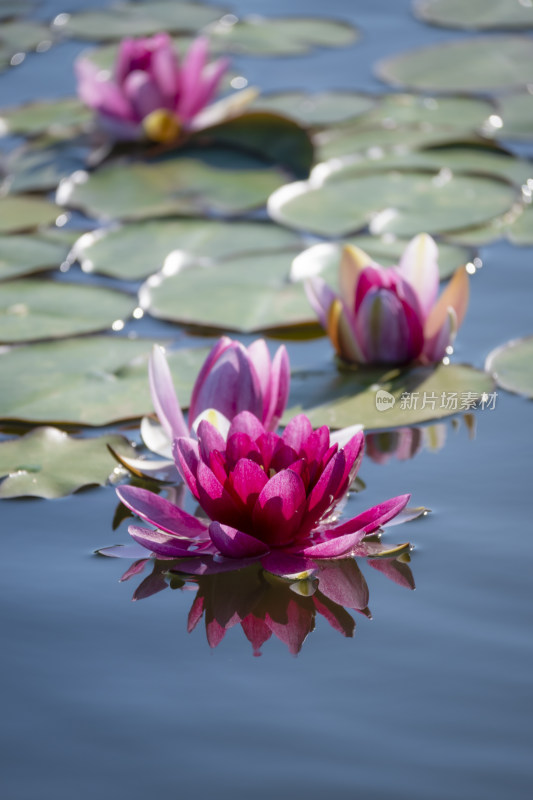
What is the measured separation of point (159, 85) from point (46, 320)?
4.42 feet

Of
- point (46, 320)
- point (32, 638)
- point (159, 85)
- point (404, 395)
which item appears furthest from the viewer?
point (159, 85)

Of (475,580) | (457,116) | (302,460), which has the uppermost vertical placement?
(302,460)

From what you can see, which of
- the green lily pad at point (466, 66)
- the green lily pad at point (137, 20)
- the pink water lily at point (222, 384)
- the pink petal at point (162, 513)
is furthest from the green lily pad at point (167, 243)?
the green lily pad at point (137, 20)

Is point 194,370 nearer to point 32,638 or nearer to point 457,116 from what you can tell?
point 32,638

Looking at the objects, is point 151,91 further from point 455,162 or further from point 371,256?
point 371,256

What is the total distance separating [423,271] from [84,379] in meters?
0.77

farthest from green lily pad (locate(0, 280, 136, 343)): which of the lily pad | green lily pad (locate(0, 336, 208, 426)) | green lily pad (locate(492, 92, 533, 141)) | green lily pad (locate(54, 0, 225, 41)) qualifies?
green lily pad (locate(54, 0, 225, 41))

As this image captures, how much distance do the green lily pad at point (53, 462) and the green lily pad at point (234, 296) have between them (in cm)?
57

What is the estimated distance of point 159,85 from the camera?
3.46m

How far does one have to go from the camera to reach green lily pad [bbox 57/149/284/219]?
3107mm

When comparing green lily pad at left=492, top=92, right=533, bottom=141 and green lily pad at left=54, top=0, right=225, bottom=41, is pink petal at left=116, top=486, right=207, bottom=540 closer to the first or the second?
green lily pad at left=492, top=92, right=533, bottom=141

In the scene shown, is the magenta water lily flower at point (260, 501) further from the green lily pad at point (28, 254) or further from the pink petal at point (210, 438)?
the green lily pad at point (28, 254)

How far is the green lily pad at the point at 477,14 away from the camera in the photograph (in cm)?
453

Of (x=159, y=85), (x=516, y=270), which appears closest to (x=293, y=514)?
(x=516, y=270)
